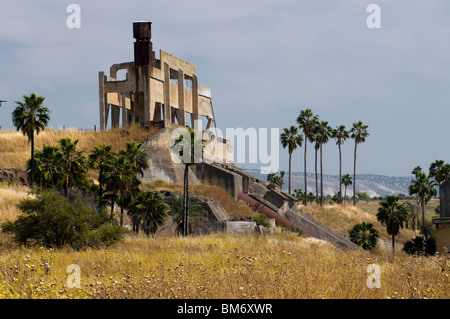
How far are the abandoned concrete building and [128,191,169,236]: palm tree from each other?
4.76 meters

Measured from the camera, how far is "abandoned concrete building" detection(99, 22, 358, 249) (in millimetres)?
53094

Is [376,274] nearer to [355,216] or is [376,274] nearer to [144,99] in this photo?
[144,99]

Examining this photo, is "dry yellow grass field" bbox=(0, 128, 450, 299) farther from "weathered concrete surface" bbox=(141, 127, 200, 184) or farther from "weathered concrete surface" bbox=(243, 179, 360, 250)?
"weathered concrete surface" bbox=(141, 127, 200, 184)

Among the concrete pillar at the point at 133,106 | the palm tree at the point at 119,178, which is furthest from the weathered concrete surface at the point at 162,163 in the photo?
the palm tree at the point at 119,178

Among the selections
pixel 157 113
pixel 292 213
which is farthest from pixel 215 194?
pixel 157 113

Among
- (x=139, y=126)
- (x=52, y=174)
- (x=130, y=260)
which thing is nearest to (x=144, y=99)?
(x=139, y=126)

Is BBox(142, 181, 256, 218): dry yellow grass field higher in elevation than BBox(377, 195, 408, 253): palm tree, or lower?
higher

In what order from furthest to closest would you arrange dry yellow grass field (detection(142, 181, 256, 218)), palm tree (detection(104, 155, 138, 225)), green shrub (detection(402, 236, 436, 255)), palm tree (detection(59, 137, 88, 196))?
green shrub (detection(402, 236, 436, 255)) → dry yellow grass field (detection(142, 181, 256, 218)) → palm tree (detection(59, 137, 88, 196)) → palm tree (detection(104, 155, 138, 225))

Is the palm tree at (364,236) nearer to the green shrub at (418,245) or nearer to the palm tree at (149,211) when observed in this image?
the green shrub at (418,245)

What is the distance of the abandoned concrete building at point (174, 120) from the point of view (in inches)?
2090

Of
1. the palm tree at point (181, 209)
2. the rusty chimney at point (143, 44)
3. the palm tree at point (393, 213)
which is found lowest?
the palm tree at point (393, 213)

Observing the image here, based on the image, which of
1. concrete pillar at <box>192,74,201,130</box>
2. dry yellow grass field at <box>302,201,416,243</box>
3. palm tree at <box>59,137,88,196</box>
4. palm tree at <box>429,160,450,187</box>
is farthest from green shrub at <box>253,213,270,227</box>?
palm tree at <box>429,160,450,187</box>

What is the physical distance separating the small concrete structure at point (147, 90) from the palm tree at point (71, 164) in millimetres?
17566
